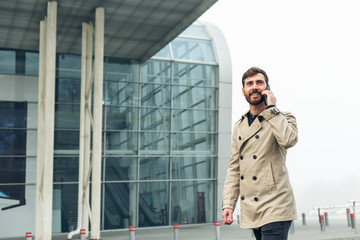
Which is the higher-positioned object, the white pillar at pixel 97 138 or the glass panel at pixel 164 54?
the glass panel at pixel 164 54

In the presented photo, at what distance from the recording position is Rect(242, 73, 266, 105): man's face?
3393 millimetres

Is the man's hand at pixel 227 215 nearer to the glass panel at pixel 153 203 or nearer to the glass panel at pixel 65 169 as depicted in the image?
the glass panel at pixel 65 169

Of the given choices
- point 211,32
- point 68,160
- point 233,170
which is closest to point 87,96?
point 68,160

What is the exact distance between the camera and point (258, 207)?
3.39m

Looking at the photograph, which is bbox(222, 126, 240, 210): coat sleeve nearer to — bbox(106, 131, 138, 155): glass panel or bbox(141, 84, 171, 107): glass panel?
bbox(106, 131, 138, 155): glass panel

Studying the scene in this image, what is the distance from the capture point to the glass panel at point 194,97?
78.7 ft

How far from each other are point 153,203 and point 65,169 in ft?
13.7

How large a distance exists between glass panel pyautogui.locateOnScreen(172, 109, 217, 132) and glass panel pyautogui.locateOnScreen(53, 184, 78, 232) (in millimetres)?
5530

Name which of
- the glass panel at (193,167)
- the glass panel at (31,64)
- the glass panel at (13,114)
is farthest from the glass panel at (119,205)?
→ the glass panel at (31,64)

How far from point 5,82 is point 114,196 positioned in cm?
655

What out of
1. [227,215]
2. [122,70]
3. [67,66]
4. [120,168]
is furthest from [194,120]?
[227,215]

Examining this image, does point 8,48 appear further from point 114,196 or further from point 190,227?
point 190,227

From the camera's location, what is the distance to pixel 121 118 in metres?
22.9

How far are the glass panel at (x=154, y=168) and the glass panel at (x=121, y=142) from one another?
74 cm
